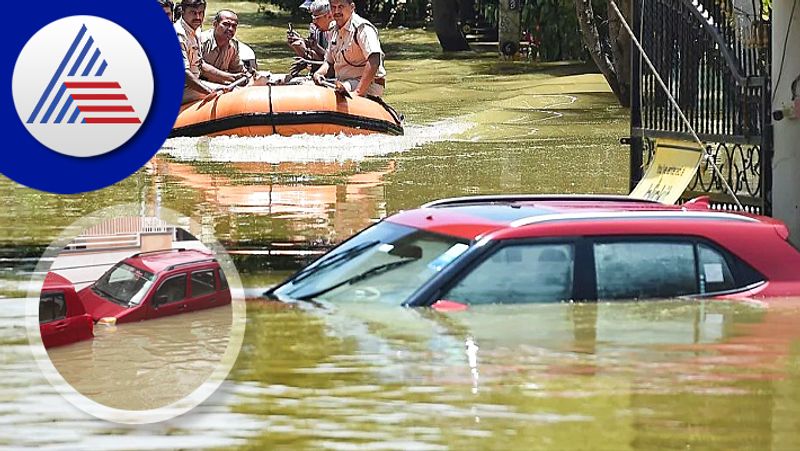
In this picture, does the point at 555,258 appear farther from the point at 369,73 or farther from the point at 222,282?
the point at 369,73

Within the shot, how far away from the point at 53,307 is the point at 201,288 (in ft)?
2.25

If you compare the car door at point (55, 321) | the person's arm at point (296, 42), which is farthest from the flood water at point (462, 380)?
the person's arm at point (296, 42)

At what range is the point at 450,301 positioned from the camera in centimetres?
765

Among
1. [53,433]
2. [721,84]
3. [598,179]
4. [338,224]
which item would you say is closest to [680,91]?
[721,84]

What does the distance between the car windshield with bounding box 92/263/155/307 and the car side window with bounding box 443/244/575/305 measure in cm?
140

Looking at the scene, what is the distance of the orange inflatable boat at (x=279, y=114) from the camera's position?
20578 millimetres

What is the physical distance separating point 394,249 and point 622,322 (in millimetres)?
1133

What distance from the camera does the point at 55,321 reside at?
7.52m

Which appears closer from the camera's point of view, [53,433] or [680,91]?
[53,433]

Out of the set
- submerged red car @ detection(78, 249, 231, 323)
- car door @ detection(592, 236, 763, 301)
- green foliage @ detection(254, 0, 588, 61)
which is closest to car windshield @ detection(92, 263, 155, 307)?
submerged red car @ detection(78, 249, 231, 323)

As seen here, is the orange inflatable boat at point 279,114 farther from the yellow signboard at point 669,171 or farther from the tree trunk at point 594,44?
the yellow signboard at point 669,171

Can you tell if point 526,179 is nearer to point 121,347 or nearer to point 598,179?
point 598,179

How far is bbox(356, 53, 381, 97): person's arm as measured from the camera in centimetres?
2052

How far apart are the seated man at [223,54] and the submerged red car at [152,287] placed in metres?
13.8
